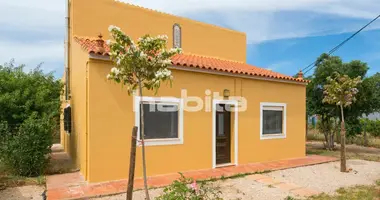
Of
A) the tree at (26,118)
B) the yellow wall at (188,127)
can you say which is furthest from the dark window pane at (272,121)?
the tree at (26,118)

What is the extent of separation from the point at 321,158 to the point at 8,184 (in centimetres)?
1304

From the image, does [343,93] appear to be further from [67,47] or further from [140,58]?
[67,47]

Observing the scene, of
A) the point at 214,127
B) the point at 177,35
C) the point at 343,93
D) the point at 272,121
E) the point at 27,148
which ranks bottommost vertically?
the point at 27,148

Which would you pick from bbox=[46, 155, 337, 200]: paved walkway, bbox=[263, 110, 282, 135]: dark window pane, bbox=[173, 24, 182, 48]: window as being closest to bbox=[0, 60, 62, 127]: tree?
bbox=[46, 155, 337, 200]: paved walkway

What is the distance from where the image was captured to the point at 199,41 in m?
15.5

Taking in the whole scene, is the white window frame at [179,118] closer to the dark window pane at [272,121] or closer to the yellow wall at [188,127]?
the yellow wall at [188,127]

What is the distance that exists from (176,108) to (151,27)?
577 centimetres

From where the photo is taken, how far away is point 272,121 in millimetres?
12930

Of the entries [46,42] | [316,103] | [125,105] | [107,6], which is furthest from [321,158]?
[46,42]

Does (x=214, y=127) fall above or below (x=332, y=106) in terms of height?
below

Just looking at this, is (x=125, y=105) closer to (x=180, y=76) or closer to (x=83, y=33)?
(x=180, y=76)

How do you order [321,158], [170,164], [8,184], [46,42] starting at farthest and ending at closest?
[46,42] < [321,158] < [170,164] < [8,184]

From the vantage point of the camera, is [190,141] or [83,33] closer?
[190,141]

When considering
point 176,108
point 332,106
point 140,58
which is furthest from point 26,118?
point 332,106
